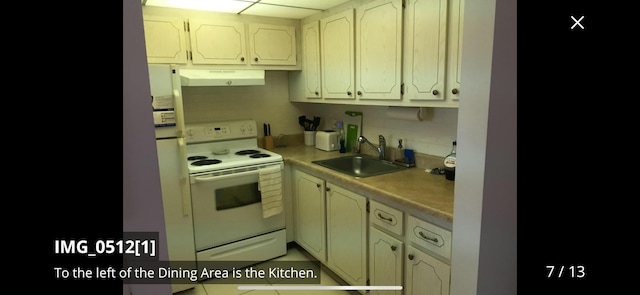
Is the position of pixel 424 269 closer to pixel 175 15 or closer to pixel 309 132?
pixel 309 132

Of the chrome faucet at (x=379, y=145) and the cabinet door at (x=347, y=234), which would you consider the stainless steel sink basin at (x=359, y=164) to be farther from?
the cabinet door at (x=347, y=234)

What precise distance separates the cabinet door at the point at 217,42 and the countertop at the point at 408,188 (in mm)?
1003

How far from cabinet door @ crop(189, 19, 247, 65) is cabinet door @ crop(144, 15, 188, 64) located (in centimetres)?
7

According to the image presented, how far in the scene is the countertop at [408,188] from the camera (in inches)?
61.0

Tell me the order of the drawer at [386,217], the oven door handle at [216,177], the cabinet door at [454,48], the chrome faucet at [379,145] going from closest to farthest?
the cabinet door at [454,48], the drawer at [386,217], the oven door handle at [216,177], the chrome faucet at [379,145]

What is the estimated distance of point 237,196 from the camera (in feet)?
8.19

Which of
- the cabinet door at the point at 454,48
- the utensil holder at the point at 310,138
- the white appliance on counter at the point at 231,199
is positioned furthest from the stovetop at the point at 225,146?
the cabinet door at the point at 454,48
